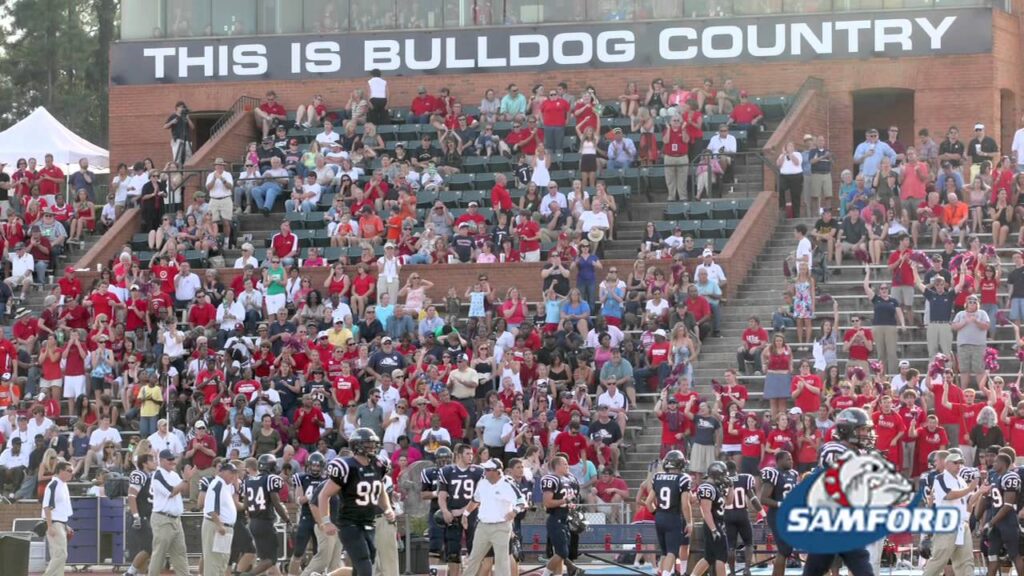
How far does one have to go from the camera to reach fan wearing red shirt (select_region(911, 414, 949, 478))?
84.6 feet

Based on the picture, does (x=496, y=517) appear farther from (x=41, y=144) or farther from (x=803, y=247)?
(x=41, y=144)

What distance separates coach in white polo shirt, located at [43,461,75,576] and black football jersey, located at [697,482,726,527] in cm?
683

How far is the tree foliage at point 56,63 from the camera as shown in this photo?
59781 millimetres

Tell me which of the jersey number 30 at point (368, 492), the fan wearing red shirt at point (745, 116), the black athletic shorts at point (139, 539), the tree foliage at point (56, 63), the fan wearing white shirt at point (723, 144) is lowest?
the black athletic shorts at point (139, 539)

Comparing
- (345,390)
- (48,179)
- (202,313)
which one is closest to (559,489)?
(345,390)

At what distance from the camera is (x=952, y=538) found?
20219mm

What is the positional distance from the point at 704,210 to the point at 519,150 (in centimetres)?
410

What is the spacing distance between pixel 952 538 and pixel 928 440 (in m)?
5.70

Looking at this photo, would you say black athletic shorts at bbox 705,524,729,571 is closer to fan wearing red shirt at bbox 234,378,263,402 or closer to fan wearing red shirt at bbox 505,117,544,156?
fan wearing red shirt at bbox 234,378,263,402

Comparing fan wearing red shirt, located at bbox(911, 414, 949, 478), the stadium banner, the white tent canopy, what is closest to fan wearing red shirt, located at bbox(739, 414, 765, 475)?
fan wearing red shirt, located at bbox(911, 414, 949, 478)

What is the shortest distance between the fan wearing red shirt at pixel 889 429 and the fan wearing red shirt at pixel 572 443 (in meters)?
3.88

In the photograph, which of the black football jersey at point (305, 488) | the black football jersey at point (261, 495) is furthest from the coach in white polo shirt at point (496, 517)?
the black football jersey at point (261, 495)

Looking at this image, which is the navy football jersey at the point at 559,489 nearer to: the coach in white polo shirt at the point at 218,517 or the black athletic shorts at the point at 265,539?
the black athletic shorts at the point at 265,539

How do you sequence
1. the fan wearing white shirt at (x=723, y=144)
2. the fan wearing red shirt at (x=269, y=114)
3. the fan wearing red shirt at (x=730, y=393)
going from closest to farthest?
the fan wearing red shirt at (x=730, y=393) → the fan wearing white shirt at (x=723, y=144) → the fan wearing red shirt at (x=269, y=114)
